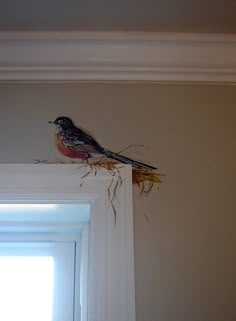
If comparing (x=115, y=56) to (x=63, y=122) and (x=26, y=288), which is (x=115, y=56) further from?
(x=26, y=288)

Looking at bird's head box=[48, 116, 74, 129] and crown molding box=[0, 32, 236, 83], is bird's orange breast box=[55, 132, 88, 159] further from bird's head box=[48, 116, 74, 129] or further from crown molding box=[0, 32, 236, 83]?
crown molding box=[0, 32, 236, 83]

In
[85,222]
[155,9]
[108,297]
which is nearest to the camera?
[108,297]

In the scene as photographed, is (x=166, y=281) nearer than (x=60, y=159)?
Yes

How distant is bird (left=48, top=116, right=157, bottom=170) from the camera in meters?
1.30

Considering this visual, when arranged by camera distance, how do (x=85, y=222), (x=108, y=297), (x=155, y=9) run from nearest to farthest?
(x=108, y=297), (x=155, y=9), (x=85, y=222)

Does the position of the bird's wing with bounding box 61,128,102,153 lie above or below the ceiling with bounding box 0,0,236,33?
below

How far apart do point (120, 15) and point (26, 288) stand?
2.96 ft

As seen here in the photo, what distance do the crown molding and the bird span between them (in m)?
0.18

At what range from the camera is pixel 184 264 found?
1205mm

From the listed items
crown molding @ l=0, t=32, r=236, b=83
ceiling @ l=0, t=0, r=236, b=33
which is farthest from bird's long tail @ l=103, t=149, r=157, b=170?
ceiling @ l=0, t=0, r=236, b=33

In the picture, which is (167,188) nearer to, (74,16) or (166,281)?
(166,281)

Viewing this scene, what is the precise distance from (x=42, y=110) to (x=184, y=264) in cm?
62

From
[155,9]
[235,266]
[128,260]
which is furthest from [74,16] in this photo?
[235,266]

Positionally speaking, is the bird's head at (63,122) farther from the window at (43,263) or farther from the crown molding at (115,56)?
the window at (43,263)
